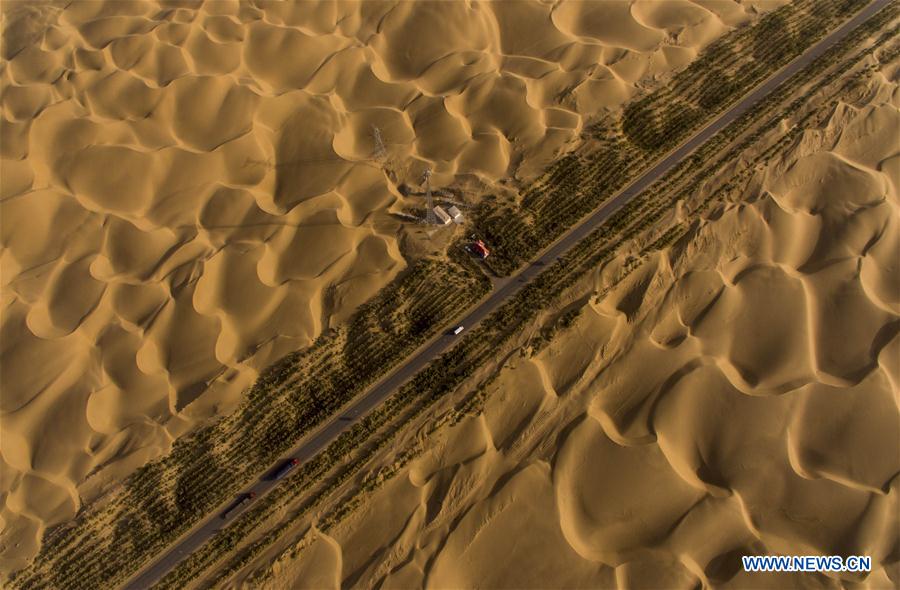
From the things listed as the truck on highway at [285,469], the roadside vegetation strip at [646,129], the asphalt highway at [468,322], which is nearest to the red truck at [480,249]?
the roadside vegetation strip at [646,129]

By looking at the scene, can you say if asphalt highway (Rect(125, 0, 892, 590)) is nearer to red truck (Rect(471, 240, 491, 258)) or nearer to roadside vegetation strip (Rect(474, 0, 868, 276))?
roadside vegetation strip (Rect(474, 0, 868, 276))

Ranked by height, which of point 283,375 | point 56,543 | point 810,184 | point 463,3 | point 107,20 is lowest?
point 56,543

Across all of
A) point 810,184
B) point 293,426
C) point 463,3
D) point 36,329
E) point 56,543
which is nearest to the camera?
point 56,543

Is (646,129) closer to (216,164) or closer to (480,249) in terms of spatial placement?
(480,249)

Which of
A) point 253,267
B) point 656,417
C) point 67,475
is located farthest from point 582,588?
point 67,475

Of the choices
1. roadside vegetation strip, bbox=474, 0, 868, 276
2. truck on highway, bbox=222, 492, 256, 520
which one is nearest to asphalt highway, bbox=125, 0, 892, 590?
truck on highway, bbox=222, 492, 256, 520

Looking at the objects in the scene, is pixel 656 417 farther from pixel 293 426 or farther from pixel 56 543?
pixel 56 543
